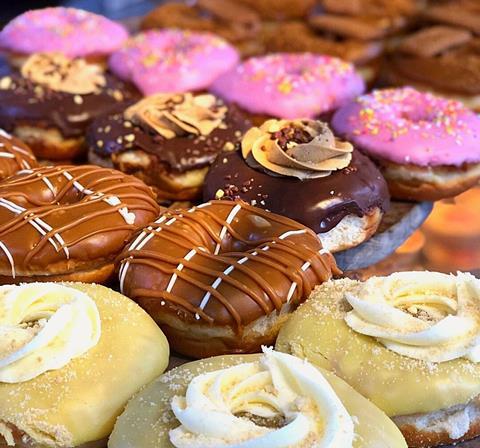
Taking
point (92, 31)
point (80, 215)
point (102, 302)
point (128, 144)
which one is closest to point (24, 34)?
point (92, 31)

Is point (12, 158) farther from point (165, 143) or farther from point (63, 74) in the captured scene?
point (63, 74)

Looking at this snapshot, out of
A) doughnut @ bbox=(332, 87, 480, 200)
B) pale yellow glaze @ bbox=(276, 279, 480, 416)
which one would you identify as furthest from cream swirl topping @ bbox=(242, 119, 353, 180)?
pale yellow glaze @ bbox=(276, 279, 480, 416)

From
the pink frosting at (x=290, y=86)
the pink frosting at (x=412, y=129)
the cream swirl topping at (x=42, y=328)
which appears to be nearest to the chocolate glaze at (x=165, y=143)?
the pink frosting at (x=290, y=86)

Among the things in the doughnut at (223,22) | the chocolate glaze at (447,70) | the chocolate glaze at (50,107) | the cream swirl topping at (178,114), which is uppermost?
the cream swirl topping at (178,114)

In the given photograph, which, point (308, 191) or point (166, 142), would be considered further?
point (166, 142)

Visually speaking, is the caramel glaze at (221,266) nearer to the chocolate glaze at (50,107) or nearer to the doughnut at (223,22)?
the chocolate glaze at (50,107)

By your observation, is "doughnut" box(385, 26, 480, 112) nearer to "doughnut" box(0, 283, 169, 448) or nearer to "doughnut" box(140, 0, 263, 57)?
"doughnut" box(140, 0, 263, 57)

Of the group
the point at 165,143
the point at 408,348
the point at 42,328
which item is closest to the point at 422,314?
the point at 408,348

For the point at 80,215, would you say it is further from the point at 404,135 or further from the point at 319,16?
→ the point at 319,16
